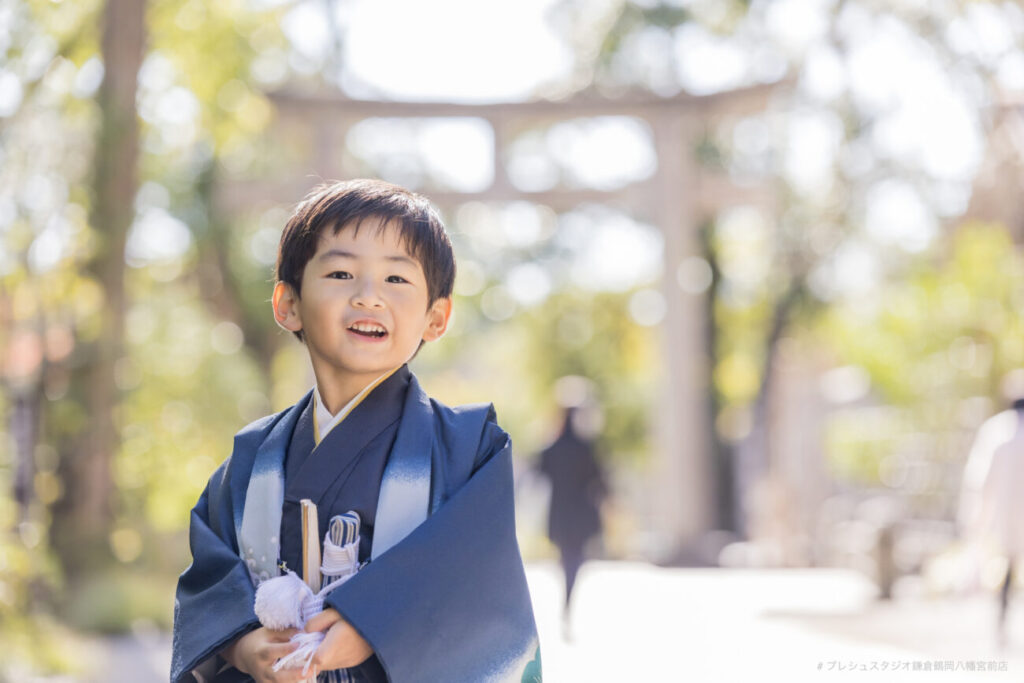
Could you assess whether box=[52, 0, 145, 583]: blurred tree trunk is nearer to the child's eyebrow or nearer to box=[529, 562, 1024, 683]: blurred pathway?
box=[529, 562, 1024, 683]: blurred pathway

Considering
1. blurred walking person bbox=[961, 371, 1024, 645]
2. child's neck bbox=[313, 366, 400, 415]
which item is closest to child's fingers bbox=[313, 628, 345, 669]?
child's neck bbox=[313, 366, 400, 415]

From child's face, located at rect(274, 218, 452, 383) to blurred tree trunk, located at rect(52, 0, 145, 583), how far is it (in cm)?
721

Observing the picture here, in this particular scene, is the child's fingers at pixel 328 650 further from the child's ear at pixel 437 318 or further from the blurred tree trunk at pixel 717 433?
the blurred tree trunk at pixel 717 433

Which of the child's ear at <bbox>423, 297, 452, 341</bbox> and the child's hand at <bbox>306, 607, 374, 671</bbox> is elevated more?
the child's ear at <bbox>423, 297, 452, 341</bbox>

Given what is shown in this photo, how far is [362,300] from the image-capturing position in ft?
6.46

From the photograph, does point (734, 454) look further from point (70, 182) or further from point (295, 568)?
point (295, 568)

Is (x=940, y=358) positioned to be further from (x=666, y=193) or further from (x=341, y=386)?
(x=341, y=386)

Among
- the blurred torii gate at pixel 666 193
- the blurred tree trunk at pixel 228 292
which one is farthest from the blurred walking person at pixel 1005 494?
the blurred tree trunk at pixel 228 292

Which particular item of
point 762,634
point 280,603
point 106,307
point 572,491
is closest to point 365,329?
point 280,603

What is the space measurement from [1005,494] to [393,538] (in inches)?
231

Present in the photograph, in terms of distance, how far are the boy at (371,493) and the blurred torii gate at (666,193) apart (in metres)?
10.7

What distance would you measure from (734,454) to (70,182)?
13.2 m

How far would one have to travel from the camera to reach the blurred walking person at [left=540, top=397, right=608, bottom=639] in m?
7.86

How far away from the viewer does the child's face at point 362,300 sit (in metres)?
1.98
